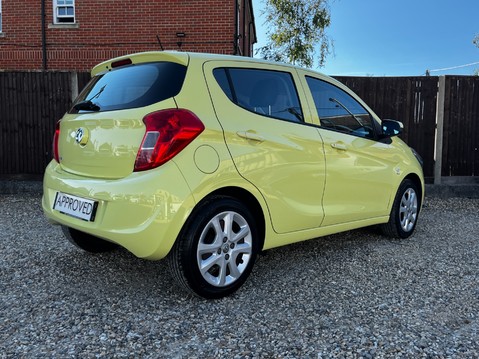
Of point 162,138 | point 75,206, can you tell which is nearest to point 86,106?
point 75,206

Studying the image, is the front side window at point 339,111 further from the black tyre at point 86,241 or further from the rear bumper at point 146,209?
the black tyre at point 86,241

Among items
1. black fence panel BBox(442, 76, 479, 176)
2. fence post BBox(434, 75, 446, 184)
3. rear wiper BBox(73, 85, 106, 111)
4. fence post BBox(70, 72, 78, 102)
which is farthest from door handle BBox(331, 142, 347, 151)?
fence post BBox(70, 72, 78, 102)

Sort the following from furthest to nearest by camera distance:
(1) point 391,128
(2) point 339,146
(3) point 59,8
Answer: (3) point 59,8
(1) point 391,128
(2) point 339,146

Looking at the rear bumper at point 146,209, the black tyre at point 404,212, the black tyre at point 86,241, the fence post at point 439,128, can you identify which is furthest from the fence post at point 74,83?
the fence post at point 439,128

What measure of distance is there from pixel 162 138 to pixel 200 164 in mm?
288

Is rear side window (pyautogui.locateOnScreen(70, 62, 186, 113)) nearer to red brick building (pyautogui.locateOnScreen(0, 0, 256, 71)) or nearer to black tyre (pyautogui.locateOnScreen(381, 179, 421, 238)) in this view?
black tyre (pyautogui.locateOnScreen(381, 179, 421, 238))

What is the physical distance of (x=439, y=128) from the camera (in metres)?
7.56

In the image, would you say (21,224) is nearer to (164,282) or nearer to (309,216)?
(164,282)

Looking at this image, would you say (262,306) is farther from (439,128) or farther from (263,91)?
(439,128)

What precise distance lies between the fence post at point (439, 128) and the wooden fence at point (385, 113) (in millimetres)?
16

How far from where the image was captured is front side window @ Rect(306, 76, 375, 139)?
146 inches

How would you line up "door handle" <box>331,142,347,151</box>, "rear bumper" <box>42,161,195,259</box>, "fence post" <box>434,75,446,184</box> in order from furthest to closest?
"fence post" <box>434,75,446,184</box>, "door handle" <box>331,142,347,151</box>, "rear bumper" <box>42,161,195,259</box>

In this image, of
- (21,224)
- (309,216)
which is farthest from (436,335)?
(21,224)

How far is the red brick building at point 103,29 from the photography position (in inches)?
428
